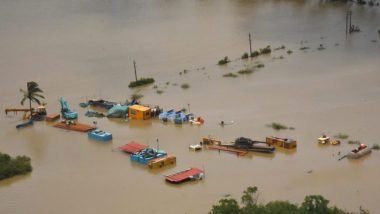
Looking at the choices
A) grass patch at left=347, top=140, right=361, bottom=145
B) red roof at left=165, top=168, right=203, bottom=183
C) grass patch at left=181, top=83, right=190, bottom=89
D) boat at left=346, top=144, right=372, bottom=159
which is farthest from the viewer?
grass patch at left=181, top=83, right=190, bottom=89

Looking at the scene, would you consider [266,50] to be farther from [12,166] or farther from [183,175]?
[12,166]

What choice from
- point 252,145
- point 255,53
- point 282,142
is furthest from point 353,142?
point 255,53

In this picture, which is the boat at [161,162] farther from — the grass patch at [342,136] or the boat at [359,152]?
the grass patch at [342,136]

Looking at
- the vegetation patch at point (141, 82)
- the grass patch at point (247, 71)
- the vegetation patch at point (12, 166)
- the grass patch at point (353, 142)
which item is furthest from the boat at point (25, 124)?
the grass patch at point (353, 142)

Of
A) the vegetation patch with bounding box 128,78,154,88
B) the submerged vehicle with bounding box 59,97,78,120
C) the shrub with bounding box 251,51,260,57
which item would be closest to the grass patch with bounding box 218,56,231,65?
the shrub with bounding box 251,51,260,57

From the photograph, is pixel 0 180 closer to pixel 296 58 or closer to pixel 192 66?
pixel 192 66

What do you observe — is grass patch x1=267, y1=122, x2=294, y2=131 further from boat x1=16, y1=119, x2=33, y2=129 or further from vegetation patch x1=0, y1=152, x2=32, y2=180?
boat x1=16, y1=119, x2=33, y2=129
